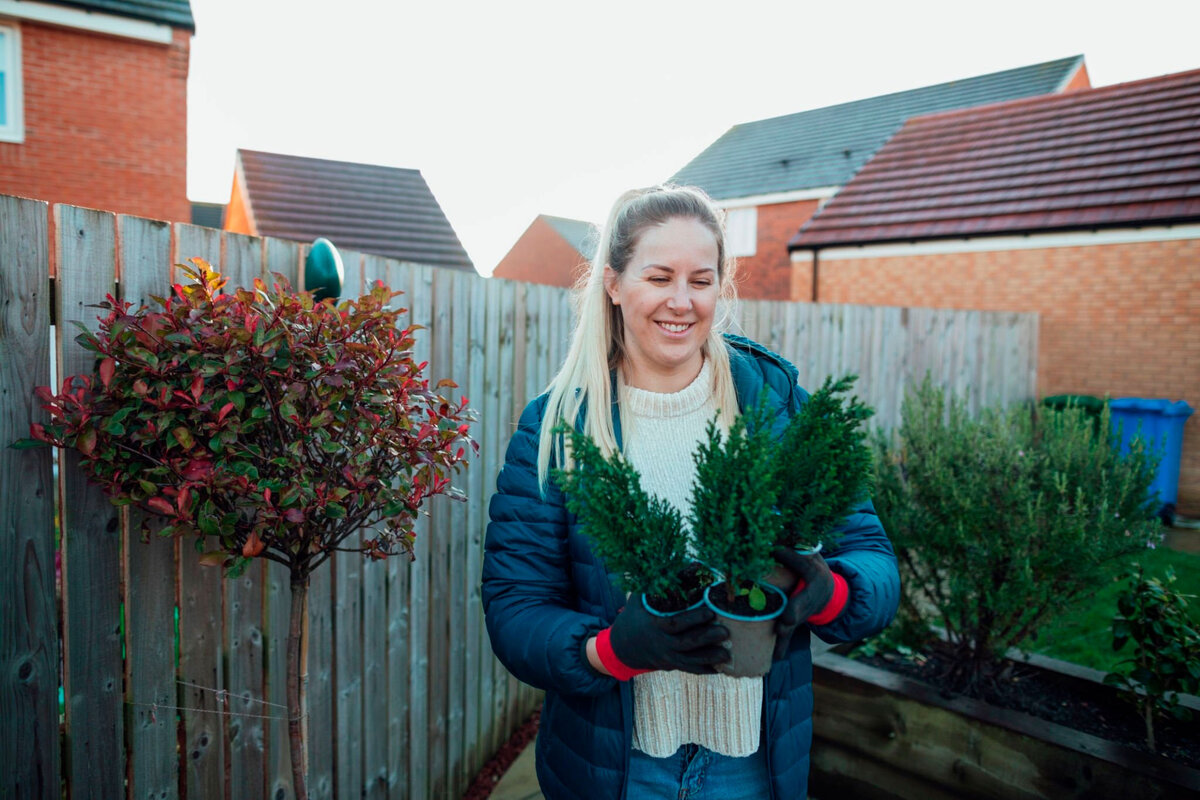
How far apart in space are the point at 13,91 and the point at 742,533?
12.3 m

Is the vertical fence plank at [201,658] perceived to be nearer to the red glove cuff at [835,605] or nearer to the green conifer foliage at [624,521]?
the green conifer foliage at [624,521]

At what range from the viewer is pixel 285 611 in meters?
2.49

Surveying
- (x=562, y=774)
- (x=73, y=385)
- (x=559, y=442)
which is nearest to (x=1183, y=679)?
(x=562, y=774)

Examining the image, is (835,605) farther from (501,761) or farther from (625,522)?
(501,761)

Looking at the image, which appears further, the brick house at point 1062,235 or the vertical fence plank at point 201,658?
the brick house at point 1062,235

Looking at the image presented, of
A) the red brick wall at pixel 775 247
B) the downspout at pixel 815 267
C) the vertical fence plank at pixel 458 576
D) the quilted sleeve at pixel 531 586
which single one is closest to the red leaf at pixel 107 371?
the quilted sleeve at pixel 531 586

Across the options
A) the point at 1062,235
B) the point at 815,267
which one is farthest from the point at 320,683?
the point at 815,267

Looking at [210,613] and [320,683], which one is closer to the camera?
[210,613]

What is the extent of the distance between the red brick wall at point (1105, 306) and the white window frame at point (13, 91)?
1210 cm

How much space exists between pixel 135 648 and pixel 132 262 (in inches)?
40.7

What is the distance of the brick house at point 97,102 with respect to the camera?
975 cm

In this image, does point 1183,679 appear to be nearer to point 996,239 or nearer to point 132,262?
point 132,262

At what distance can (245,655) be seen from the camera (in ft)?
7.73

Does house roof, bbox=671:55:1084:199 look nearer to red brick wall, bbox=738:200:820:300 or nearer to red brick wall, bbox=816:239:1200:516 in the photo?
red brick wall, bbox=738:200:820:300
